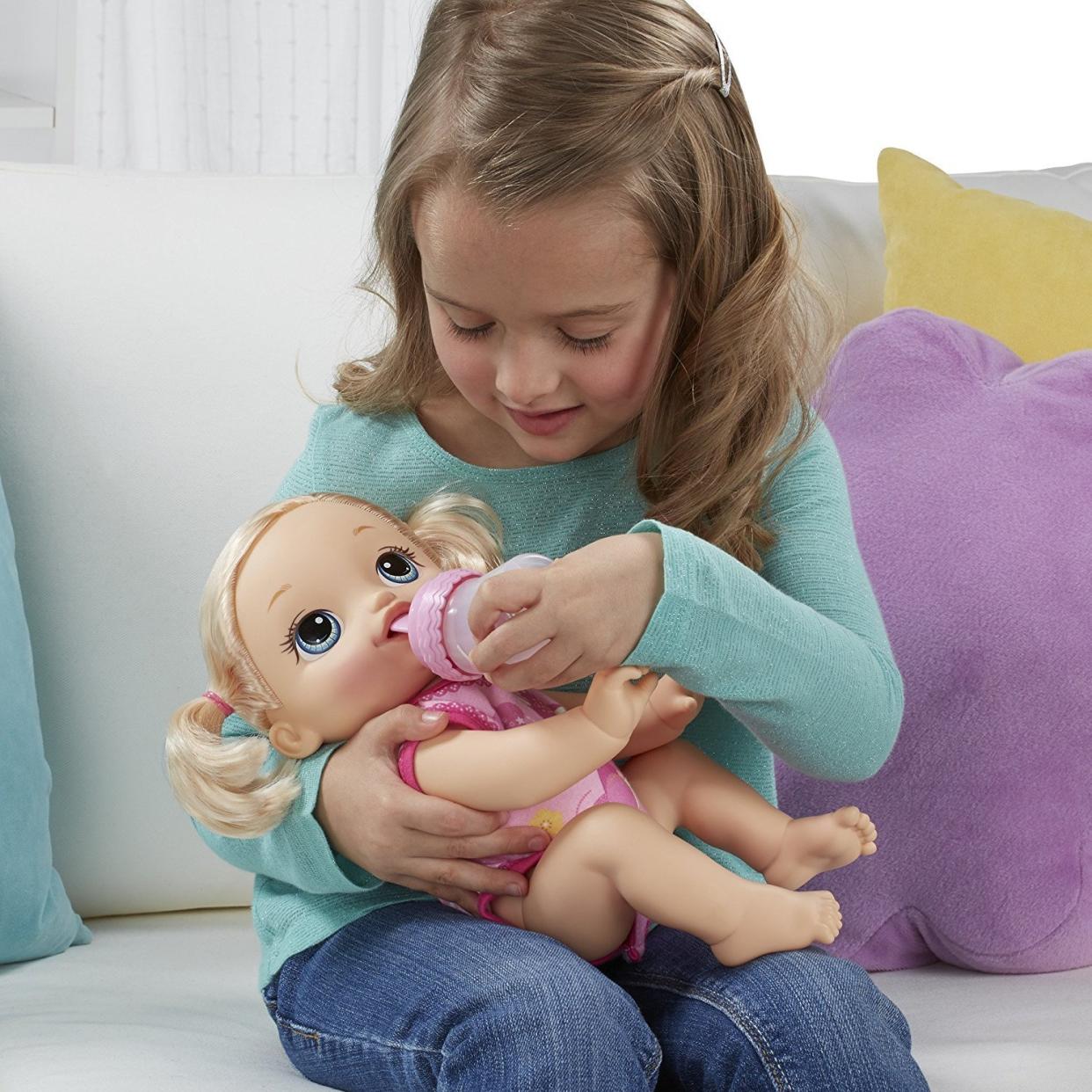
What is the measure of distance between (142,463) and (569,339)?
0.56 meters

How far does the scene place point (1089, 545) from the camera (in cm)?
138

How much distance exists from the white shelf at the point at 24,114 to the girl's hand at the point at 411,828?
76.7 inches

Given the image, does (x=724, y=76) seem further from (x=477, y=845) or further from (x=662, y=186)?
(x=477, y=845)

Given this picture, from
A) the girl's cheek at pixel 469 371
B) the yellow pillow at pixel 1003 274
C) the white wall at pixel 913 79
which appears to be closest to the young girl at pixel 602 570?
the girl's cheek at pixel 469 371

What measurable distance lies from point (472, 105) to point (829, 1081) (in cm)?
70

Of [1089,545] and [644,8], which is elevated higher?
[644,8]

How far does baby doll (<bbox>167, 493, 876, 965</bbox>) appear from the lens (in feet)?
3.35

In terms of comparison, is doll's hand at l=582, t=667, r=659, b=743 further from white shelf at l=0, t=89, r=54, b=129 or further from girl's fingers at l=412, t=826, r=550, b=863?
white shelf at l=0, t=89, r=54, b=129

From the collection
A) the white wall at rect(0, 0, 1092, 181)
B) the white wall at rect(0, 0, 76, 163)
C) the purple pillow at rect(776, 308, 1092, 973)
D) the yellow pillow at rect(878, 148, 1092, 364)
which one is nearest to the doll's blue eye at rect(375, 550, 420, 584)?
the purple pillow at rect(776, 308, 1092, 973)

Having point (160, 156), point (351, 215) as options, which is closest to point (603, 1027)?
point (351, 215)

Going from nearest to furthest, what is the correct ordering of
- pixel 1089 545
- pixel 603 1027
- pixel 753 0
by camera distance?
pixel 603 1027
pixel 1089 545
pixel 753 0

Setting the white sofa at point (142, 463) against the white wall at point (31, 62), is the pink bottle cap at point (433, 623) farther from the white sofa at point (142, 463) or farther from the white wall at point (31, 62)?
the white wall at point (31, 62)

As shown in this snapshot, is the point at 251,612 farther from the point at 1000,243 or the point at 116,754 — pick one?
the point at 1000,243

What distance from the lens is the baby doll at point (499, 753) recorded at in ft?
Answer: 3.35
